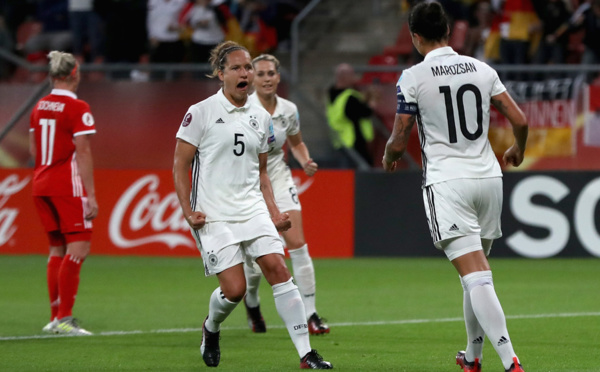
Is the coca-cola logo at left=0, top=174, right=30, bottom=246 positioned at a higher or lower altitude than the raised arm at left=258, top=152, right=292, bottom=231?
lower

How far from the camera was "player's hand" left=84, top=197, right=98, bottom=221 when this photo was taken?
9188mm

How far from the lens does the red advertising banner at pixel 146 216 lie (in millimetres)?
15516

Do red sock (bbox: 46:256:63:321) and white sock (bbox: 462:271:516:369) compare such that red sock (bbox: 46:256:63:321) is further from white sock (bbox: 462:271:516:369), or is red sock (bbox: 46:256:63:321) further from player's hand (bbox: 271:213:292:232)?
white sock (bbox: 462:271:516:369)

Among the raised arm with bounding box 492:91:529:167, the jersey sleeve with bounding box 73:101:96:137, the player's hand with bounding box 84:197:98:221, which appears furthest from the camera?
the player's hand with bounding box 84:197:98:221

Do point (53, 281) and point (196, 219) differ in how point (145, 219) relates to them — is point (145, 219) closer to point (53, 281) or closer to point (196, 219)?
point (53, 281)

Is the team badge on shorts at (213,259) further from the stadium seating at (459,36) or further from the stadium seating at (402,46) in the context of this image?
the stadium seating at (402,46)

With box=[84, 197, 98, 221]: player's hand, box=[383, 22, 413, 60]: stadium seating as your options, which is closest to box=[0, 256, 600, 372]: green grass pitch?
box=[84, 197, 98, 221]: player's hand

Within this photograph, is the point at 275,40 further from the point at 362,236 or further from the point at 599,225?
the point at 599,225

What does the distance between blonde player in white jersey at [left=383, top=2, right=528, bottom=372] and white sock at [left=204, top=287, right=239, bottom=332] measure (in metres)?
1.58

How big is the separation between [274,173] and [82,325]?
6.96 feet

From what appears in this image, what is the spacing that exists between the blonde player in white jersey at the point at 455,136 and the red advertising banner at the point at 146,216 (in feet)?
29.9

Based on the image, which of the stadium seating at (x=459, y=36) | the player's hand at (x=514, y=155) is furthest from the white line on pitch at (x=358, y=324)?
the stadium seating at (x=459, y=36)

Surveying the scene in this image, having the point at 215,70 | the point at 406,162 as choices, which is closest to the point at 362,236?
the point at 406,162

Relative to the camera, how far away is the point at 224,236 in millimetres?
7062
